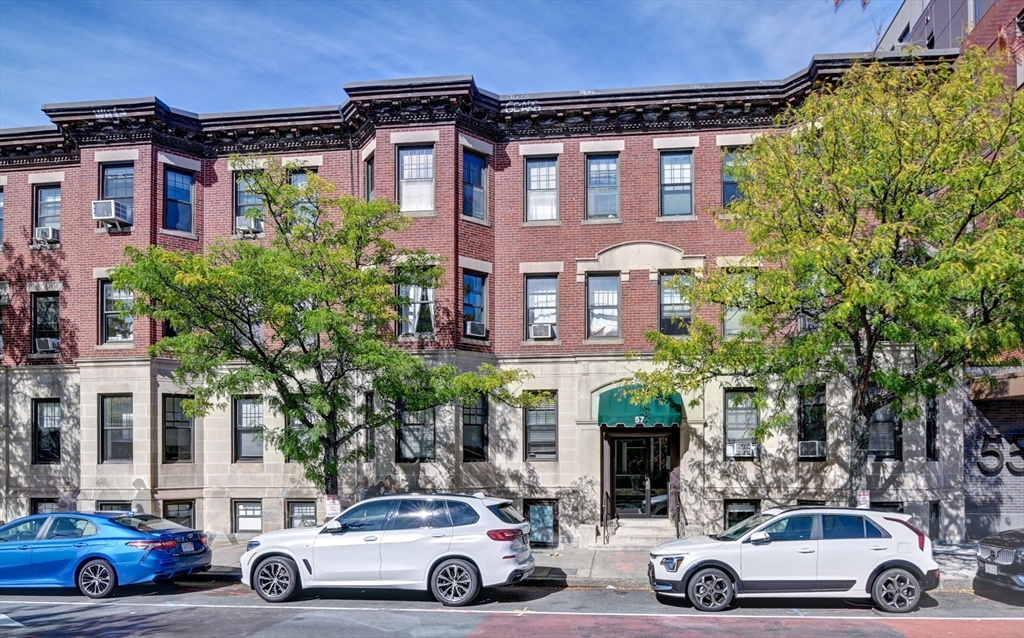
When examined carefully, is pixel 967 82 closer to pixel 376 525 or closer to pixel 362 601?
pixel 376 525

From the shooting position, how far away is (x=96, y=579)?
1359 centimetres

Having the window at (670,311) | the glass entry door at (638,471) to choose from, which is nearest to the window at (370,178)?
the window at (670,311)

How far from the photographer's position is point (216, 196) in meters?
21.4

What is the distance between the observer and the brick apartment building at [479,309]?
63.0 feet

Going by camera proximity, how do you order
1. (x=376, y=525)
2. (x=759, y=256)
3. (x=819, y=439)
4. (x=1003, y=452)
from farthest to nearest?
1. (x=1003, y=452)
2. (x=819, y=439)
3. (x=759, y=256)
4. (x=376, y=525)

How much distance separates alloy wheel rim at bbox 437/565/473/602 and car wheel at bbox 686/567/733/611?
134 inches

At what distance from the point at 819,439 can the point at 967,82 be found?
28.8 feet

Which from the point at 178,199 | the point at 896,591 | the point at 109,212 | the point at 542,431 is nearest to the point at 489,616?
the point at 896,591

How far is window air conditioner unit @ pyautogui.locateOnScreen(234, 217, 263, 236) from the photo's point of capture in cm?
2045

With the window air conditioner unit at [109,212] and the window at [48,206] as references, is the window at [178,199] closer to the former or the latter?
the window air conditioner unit at [109,212]

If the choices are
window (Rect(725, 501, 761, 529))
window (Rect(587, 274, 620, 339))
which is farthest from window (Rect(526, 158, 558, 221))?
window (Rect(725, 501, 761, 529))

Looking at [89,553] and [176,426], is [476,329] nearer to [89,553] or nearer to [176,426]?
[176,426]

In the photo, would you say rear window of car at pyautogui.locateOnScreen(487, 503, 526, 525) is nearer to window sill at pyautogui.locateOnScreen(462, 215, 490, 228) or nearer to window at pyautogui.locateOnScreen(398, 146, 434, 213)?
window sill at pyautogui.locateOnScreen(462, 215, 490, 228)

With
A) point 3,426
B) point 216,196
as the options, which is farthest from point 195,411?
point 3,426
